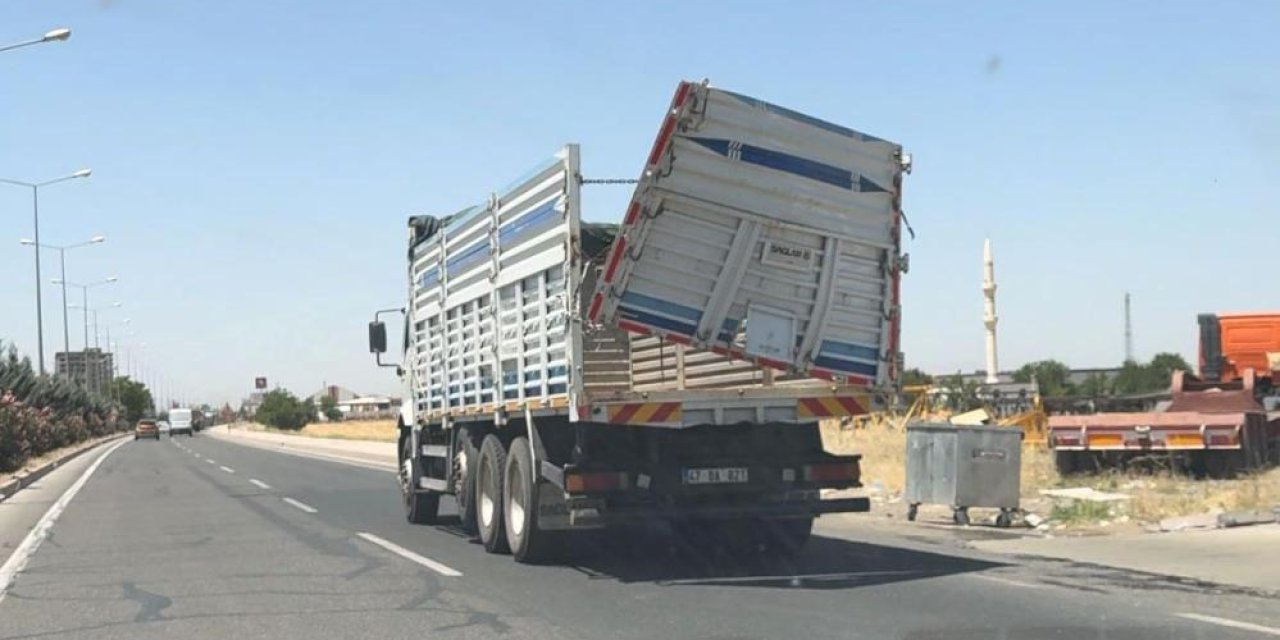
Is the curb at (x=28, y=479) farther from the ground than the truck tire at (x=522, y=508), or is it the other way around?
the truck tire at (x=522, y=508)

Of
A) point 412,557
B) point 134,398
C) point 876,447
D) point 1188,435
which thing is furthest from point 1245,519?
point 134,398

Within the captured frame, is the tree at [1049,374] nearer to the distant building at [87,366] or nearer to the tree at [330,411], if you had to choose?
the distant building at [87,366]

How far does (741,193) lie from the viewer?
36.9 feet

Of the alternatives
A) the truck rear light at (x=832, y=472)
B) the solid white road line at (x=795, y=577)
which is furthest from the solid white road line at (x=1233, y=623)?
the truck rear light at (x=832, y=472)

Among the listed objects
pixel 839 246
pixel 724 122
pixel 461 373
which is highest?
pixel 724 122

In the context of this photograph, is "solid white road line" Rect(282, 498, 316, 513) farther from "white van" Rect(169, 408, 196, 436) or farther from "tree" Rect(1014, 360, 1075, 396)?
"white van" Rect(169, 408, 196, 436)

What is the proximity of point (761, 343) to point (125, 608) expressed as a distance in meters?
5.49

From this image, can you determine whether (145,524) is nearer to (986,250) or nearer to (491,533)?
(491,533)

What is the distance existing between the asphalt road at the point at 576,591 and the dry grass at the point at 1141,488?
2.56 metres

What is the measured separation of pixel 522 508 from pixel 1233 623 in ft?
20.5

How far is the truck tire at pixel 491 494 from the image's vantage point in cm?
1332

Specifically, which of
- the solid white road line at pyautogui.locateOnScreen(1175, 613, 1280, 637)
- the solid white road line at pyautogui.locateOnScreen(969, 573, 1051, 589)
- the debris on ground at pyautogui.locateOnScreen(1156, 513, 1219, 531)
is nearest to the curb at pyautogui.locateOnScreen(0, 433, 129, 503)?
the solid white road line at pyautogui.locateOnScreen(969, 573, 1051, 589)

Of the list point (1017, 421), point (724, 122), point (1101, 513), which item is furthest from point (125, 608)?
point (1017, 421)

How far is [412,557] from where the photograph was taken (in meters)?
13.5
